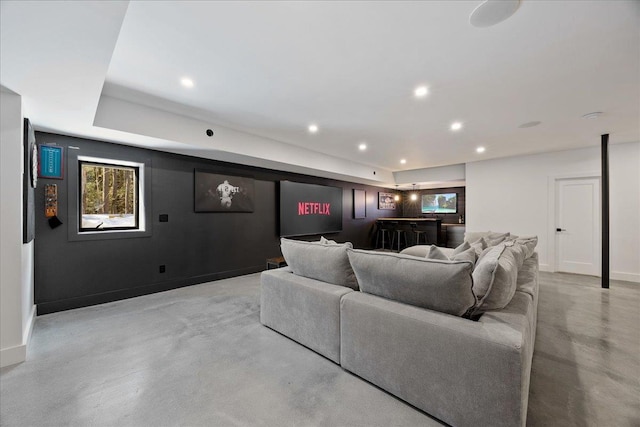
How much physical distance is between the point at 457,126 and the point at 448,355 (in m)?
3.64

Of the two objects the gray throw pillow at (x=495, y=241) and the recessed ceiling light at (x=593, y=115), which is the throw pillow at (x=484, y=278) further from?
the recessed ceiling light at (x=593, y=115)

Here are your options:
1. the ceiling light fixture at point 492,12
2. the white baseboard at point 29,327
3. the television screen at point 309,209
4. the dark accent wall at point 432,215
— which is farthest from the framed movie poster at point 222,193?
the dark accent wall at point 432,215

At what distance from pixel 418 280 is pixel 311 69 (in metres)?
2.07

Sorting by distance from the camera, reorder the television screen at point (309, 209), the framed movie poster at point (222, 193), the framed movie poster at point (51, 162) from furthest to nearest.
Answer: the television screen at point (309, 209), the framed movie poster at point (222, 193), the framed movie poster at point (51, 162)

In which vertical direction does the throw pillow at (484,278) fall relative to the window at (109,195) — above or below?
below

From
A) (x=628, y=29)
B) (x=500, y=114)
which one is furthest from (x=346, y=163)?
(x=628, y=29)

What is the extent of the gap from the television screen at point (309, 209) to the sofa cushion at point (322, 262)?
3.12 metres

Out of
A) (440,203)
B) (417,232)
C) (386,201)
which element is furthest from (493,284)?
(440,203)

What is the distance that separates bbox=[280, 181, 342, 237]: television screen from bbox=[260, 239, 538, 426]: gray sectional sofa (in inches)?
141

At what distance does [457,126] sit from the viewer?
159 inches

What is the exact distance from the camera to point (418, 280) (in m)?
1.70

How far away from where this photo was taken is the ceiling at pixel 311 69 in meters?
1.69

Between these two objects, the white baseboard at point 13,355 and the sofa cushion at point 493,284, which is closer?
the sofa cushion at point 493,284

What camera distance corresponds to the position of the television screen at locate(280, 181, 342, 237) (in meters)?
5.84
